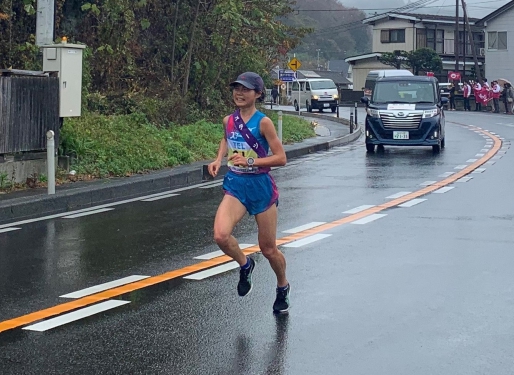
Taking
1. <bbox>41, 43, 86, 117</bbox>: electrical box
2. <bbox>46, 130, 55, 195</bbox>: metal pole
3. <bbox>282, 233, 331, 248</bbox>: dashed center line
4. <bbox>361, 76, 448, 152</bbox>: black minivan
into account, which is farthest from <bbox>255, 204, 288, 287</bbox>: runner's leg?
<bbox>361, 76, 448, 152</bbox>: black minivan

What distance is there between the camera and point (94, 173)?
14875 mm

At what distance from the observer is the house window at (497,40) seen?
63062mm

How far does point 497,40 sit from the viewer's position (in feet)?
208

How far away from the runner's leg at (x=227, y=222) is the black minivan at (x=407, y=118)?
14985 mm

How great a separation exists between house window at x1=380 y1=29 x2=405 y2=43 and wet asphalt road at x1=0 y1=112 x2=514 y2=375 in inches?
2411

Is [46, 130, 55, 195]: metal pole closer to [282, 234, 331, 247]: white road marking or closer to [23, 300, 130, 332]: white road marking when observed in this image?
[282, 234, 331, 247]: white road marking

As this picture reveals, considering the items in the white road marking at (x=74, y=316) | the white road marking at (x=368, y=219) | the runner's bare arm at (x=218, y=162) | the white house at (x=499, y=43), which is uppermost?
the white house at (x=499, y=43)

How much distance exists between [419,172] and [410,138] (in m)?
4.51

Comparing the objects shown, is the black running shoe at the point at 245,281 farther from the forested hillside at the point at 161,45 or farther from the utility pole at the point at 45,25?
the forested hillside at the point at 161,45

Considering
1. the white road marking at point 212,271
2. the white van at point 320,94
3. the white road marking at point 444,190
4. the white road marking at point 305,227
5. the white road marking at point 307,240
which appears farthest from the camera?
the white van at point 320,94

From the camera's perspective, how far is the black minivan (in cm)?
2105

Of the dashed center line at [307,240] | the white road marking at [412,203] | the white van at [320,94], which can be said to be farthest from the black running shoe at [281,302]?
the white van at [320,94]

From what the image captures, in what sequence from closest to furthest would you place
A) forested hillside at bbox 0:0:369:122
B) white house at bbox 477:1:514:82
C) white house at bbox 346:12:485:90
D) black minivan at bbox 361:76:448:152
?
forested hillside at bbox 0:0:369:122
black minivan at bbox 361:76:448:152
white house at bbox 477:1:514:82
white house at bbox 346:12:485:90

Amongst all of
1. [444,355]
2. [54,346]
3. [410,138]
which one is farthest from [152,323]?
[410,138]
